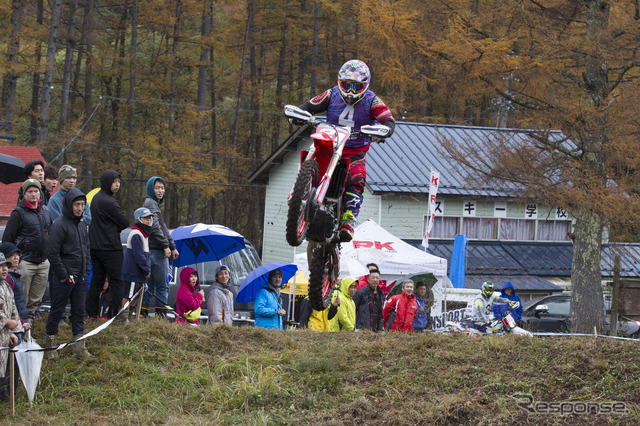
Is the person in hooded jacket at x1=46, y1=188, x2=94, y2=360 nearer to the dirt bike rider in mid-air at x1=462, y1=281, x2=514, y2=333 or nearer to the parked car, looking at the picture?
the dirt bike rider in mid-air at x1=462, y1=281, x2=514, y2=333

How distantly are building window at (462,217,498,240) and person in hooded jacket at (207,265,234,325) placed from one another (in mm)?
16867

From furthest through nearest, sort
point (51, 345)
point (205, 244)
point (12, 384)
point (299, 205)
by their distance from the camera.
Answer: point (205, 244), point (51, 345), point (12, 384), point (299, 205)

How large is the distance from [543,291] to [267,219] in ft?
38.1

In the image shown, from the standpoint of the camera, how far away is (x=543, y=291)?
2480 centimetres

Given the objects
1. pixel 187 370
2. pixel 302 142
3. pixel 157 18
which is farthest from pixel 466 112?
pixel 187 370

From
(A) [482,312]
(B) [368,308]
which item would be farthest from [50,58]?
(A) [482,312]

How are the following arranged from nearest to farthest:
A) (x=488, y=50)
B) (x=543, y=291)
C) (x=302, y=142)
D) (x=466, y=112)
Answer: (x=488, y=50)
(x=543, y=291)
(x=302, y=142)
(x=466, y=112)

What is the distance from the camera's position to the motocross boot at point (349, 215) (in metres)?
8.12

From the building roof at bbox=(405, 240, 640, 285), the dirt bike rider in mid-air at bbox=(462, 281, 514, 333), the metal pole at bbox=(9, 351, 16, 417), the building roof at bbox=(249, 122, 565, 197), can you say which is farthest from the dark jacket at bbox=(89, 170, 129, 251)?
the building roof at bbox=(405, 240, 640, 285)

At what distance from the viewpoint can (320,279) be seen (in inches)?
316

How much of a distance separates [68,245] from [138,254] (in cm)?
121

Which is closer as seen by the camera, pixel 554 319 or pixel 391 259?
pixel 391 259

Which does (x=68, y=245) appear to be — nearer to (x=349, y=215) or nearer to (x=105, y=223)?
(x=105, y=223)

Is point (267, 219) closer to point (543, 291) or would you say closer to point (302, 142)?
point (302, 142)
